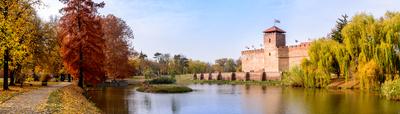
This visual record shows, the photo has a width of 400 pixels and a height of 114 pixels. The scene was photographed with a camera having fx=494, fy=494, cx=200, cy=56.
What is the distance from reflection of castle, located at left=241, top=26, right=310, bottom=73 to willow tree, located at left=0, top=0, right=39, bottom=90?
127 ft

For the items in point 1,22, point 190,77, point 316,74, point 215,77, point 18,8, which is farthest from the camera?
point 190,77

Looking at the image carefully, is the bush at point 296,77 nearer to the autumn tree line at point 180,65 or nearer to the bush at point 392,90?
the bush at point 392,90

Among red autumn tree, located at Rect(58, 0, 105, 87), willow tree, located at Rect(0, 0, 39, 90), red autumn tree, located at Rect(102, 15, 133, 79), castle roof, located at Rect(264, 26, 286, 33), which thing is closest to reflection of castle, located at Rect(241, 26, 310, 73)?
castle roof, located at Rect(264, 26, 286, 33)

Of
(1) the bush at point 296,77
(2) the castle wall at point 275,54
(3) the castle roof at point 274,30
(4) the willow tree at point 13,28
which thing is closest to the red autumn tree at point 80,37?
(4) the willow tree at point 13,28

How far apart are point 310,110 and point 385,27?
1411 cm

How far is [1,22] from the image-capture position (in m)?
16.7

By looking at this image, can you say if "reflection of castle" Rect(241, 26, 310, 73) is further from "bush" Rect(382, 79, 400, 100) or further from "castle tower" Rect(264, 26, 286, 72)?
"bush" Rect(382, 79, 400, 100)

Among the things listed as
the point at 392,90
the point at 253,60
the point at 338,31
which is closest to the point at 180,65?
the point at 253,60

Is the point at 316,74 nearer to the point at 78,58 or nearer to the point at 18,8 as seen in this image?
the point at 78,58

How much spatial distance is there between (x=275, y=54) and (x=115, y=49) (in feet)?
87.7

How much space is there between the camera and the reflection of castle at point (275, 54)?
58125mm

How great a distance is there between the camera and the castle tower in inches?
2408

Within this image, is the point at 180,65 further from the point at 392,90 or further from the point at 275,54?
the point at 392,90

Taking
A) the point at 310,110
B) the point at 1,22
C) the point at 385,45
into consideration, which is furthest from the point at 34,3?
the point at 385,45
